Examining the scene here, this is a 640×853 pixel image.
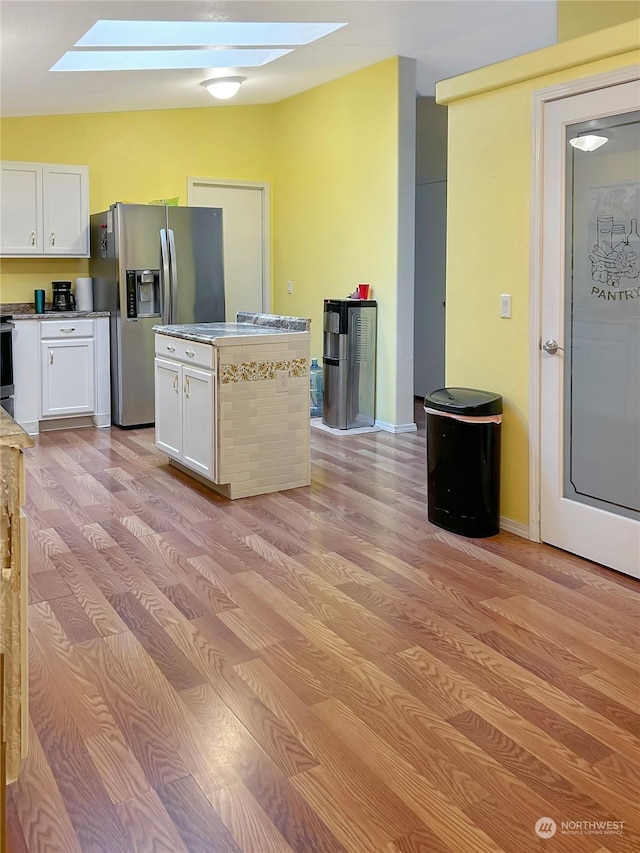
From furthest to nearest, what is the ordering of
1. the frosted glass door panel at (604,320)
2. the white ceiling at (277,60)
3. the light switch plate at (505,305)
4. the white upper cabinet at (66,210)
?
the white upper cabinet at (66,210) < the white ceiling at (277,60) < the light switch plate at (505,305) < the frosted glass door panel at (604,320)

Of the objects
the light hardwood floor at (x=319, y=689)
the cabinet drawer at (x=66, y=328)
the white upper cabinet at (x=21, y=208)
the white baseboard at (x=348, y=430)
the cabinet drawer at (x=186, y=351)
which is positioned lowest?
the light hardwood floor at (x=319, y=689)

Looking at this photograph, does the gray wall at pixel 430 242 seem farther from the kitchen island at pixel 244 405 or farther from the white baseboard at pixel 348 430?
the kitchen island at pixel 244 405

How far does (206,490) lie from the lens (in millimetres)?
4539

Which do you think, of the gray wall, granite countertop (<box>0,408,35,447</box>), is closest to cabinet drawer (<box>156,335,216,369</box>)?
granite countertop (<box>0,408,35,447</box>)

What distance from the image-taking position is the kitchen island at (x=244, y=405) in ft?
14.0

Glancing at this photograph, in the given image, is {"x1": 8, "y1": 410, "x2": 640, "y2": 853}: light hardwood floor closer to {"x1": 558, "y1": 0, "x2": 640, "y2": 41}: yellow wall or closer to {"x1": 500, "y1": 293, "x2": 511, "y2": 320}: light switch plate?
{"x1": 500, "y1": 293, "x2": 511, "y2": 320}: light switch plate

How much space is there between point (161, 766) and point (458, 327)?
2650mm

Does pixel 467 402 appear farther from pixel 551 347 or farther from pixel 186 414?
pixel 186 414

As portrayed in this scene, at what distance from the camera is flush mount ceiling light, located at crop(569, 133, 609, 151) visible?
3136 millimetres

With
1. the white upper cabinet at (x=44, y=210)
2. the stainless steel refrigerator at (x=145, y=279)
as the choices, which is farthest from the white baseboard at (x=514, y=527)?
the white upper cabinet at (x=44, y=210)

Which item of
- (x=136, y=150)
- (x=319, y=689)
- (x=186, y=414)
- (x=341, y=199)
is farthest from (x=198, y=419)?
(x=136, y=150)

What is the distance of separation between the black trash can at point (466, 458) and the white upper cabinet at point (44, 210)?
3.85 metres

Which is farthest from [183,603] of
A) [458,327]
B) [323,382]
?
[323,382]

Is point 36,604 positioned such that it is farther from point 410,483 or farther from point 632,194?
point 632,194
